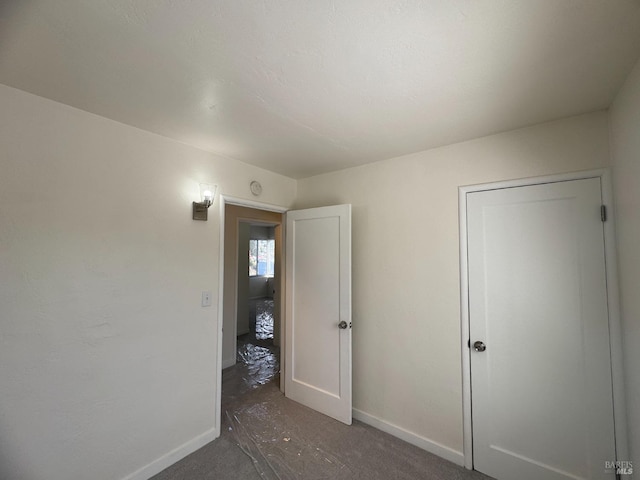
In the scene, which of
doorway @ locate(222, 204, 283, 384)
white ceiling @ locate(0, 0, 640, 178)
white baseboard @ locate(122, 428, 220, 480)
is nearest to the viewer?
white ceiling @ locate(0, 0, 640, 178)

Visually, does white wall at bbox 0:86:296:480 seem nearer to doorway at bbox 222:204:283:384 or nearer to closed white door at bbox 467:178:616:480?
doorway at bbox 222:204:283:384

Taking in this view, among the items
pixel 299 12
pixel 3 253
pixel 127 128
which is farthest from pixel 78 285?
pixel 299 12

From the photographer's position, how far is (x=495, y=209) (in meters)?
1.83

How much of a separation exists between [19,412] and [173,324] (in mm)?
794

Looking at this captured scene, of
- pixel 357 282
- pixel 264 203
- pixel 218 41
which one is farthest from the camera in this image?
pixel 264 203

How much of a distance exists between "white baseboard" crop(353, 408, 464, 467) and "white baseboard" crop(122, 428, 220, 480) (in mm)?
1307

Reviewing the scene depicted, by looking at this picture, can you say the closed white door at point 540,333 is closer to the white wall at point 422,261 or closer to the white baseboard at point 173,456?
the white wall at point 422,261

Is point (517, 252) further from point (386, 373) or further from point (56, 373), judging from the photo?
point (56, 373)

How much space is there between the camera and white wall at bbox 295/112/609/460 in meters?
1.71

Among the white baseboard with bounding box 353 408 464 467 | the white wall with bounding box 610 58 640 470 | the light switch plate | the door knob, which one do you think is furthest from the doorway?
the white wall with bounding box 610 58 640 470

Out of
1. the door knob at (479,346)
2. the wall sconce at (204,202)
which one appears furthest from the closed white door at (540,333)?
the wall sconce at (204,202)

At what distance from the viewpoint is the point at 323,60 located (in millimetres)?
1143

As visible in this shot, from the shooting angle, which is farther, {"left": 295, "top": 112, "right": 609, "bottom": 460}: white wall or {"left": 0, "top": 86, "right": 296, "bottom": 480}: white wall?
{"left": 295, "top": 112, "right": 609, "bottom": 460}: white wall

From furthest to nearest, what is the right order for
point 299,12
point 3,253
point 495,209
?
point 495,209 < point 3,253 < point 299,12
